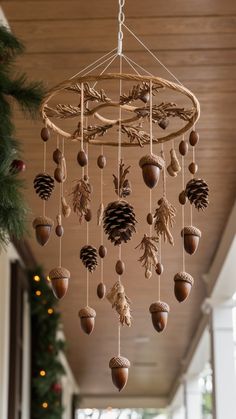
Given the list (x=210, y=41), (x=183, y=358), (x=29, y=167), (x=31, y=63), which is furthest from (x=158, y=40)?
(x=183, y=358)

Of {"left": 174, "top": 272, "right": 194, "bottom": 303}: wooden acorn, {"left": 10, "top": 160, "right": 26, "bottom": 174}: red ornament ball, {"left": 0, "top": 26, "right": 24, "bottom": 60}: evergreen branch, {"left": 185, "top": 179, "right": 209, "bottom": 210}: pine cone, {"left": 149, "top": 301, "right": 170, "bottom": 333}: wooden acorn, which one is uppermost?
{"left": 0, "top": 26, "right": 24, "bottom": 60}: evergreen branch

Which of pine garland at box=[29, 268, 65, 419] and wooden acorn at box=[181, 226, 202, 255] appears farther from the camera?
pine garland at box=[29, 268, 65, 419]

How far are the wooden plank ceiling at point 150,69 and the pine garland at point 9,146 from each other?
0.68 m

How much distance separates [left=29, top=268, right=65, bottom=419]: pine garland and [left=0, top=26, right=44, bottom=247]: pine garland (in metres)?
4.09

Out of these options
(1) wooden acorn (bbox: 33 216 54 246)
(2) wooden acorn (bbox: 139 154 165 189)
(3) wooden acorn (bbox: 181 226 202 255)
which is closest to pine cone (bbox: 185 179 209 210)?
(3) wooden acorn (bbox: 181 226 202 255)

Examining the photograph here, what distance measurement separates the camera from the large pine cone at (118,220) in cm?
268

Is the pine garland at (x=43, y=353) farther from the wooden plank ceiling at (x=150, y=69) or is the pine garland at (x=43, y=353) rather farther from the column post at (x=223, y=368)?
the column post at (x=223, y=368)

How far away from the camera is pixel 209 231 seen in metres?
7.39

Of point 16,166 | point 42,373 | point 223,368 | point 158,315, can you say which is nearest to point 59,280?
point 158,315

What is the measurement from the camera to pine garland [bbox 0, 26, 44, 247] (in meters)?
3.42

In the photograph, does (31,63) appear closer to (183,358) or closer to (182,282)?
(182,282)

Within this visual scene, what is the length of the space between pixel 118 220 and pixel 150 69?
2361 millimetres

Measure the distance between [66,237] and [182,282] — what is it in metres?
4.78

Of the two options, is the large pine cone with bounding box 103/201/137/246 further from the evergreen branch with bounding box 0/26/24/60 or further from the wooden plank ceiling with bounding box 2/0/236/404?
the wooden plank ceiling with bounding box 2/0/236/404
